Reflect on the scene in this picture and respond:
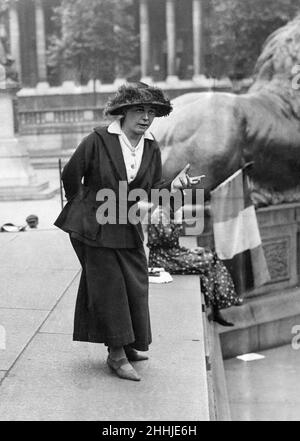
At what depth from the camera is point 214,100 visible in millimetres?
8078

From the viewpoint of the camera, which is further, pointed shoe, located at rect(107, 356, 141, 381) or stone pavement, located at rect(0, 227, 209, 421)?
pointed shoe, located at rect(107, 356, 141, 381)

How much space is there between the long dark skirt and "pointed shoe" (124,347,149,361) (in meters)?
0.28

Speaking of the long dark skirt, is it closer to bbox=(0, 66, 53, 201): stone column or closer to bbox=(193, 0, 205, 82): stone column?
bbox=(0, 66, 53, 201): stone column

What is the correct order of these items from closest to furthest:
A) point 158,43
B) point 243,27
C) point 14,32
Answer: point 243,27 < point 14,32 < point 158,43

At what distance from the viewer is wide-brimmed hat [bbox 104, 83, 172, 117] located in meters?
3.94

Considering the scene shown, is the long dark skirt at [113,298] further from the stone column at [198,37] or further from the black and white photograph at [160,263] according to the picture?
the stone column at [198,37]


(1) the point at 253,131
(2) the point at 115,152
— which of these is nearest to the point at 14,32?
(1) the point at 253,131

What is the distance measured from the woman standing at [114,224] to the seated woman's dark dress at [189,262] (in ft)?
8.13

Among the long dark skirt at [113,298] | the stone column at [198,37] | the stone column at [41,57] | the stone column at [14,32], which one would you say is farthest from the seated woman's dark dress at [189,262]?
the stone column at [198,37]

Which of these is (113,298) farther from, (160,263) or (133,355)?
(160,263)

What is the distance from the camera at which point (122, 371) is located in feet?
13.7

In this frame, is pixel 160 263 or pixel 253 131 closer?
pixel 160 263

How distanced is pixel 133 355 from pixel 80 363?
0.33 meters

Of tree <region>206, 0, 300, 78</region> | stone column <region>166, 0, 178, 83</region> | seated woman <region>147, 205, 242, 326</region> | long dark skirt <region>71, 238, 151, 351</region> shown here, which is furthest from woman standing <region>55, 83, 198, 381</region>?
stone column <region>166, 0, 178, 83</region>
